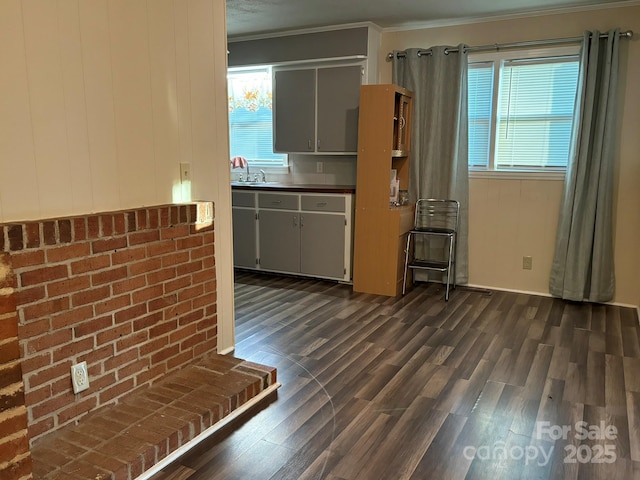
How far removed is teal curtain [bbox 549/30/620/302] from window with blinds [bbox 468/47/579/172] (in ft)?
0.57

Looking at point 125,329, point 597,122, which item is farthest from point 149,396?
point 597,122

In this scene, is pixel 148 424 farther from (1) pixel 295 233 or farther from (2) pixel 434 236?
(2) pixel 434 236

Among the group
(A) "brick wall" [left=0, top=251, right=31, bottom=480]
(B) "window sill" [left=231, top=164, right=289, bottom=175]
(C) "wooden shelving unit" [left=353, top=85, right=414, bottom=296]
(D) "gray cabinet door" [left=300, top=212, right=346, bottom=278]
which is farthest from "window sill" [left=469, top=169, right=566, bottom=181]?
(A) "brick wall" [left=0, top=251, right=31, bottom=480]

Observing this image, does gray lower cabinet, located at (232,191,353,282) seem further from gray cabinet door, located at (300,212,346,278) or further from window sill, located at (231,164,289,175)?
window sill, located at (231,164,289,175)

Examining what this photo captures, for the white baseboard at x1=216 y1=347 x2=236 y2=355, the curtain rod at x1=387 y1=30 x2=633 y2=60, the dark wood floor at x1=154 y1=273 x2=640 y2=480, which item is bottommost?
the dark wood floor at x1=154 y1=273 x2=640 y2=480

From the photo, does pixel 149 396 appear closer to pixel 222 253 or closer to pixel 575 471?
pixel 222 253

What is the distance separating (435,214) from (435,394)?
240 centimetres

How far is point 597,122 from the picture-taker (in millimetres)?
3914

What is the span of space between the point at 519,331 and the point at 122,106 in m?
2.92

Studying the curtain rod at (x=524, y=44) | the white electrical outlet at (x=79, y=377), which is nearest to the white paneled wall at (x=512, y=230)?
the curtain rod at (x=524, y=44)

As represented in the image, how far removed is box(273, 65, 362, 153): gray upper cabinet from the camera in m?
4.67

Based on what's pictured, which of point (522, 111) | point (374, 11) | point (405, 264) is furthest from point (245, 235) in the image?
point (522, 111)

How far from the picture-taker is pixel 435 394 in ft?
8.39

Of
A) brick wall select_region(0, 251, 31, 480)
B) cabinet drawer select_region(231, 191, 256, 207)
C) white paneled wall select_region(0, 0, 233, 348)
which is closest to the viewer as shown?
brick wall select_region(0, 251, 31, 480)
